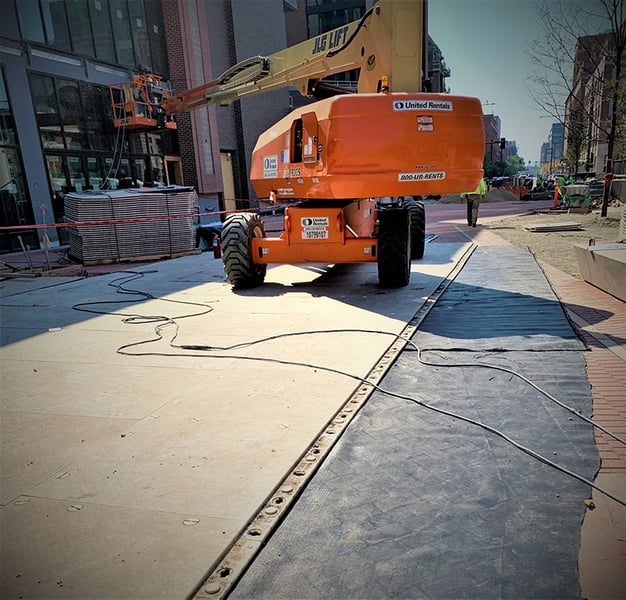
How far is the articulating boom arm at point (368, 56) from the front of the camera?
613cm

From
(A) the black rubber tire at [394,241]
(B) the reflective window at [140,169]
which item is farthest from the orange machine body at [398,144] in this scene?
(B) the reflective window at [140,169]

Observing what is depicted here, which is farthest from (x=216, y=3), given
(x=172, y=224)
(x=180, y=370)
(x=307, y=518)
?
(x=307, y=518)

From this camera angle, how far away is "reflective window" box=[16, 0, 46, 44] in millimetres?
13789

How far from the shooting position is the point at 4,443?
315cm

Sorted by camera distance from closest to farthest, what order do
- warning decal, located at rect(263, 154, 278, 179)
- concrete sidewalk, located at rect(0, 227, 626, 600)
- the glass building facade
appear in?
concrete sidewalk, located at rect(0, 227, 626, 600)
warning decal, located at rect(263, 154, 278, 179)
the glass building facade

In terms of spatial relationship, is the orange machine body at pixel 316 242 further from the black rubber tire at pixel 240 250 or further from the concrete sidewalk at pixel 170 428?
the concrete sidewalk at pixel 170 428

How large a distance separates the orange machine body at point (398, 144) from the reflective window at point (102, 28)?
14383 mm

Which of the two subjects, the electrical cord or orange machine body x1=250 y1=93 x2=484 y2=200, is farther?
orange machine body x1=250 y1=93 x2=484 y2=200

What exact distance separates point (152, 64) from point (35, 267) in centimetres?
1227

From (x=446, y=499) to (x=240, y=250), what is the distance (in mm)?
5638

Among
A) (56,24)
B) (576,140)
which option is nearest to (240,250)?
(56,24)

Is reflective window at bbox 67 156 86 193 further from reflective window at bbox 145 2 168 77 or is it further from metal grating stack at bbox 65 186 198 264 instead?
reflective window at bbox 145 2 168 77

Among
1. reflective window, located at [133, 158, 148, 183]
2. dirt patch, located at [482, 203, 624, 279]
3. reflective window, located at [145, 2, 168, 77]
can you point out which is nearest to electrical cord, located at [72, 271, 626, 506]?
dirt patch, located at [482, 203, 624, 279]

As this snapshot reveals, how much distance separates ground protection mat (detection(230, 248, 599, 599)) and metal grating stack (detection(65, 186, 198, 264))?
1015 centimetres
